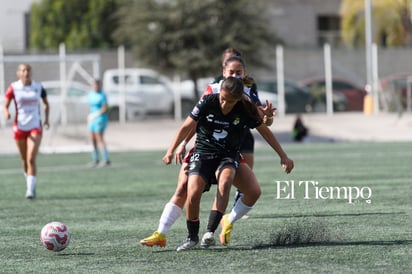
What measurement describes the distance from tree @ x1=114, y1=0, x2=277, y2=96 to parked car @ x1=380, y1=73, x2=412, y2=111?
4666mm

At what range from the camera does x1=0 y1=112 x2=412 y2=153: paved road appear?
32906 millimetres

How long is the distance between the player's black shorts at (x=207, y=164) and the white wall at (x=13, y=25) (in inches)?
1517

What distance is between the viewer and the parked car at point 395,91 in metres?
37.5

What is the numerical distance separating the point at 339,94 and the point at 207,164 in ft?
100

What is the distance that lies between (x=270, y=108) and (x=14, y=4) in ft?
128

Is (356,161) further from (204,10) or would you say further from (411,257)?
(204,10)

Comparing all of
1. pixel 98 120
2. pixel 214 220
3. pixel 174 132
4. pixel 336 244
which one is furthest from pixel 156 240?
pixel 174 132

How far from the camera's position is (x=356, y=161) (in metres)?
22.3

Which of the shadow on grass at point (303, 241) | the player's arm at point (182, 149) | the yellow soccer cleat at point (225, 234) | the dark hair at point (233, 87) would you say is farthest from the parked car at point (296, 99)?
the dark hair at point (233, 87)

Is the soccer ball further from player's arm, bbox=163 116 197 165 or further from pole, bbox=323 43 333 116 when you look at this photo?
pole, bbox=323 43 333 116

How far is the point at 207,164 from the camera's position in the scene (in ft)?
31.3

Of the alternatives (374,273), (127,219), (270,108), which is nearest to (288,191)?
(127,219)

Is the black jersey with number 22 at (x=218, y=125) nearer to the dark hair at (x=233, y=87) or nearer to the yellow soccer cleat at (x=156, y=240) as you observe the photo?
the dark hair at (x=233, y=87)

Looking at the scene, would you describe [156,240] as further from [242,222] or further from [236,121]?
[242,222]
